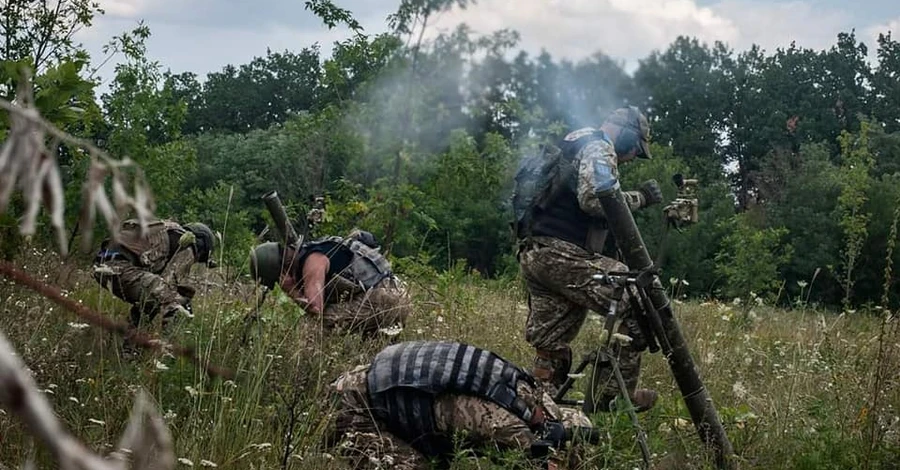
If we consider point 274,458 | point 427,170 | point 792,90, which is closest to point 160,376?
point 274,458

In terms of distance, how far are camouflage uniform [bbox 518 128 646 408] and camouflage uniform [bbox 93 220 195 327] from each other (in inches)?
76.9

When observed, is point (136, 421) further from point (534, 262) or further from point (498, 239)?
point (498, 239)

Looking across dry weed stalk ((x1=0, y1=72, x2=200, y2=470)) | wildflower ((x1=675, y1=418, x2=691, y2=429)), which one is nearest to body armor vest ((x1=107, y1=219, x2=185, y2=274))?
wildflower ((x1=675, y1=418, x2=691, y2=429))

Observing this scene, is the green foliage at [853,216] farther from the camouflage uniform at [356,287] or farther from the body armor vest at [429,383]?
the camouflage uniform at [356,287]

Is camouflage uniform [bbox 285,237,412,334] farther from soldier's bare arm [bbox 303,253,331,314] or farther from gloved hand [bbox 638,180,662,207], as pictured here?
gloved hand [bbox 638,180,662,207]

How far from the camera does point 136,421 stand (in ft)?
1.65

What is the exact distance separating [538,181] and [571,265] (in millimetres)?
495

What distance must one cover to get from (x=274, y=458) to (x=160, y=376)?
653 millimetres

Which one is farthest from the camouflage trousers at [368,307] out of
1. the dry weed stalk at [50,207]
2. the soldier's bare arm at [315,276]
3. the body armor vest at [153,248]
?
the dry weed stalk at [50,207]

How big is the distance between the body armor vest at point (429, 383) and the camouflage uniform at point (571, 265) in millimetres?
1351

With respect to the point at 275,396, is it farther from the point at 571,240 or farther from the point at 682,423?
the point at 571,240

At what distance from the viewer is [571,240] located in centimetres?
539

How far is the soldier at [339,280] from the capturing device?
4.97 metres

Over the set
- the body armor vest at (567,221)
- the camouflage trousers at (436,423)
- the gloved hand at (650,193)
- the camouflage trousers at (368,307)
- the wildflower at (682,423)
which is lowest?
the camouflage trousers at (436,423)
